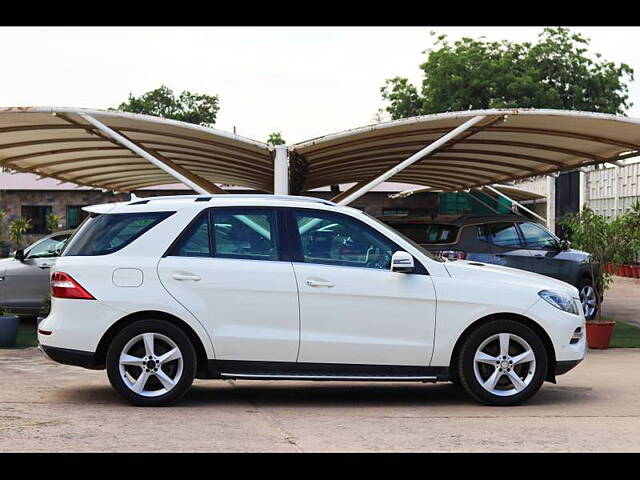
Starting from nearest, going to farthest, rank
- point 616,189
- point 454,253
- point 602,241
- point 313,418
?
point 313,418
point 602,241
point 454,253
point 616,189

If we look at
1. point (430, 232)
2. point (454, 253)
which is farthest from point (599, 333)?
point (430, 232)

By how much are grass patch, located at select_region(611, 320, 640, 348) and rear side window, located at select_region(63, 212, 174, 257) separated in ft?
24.4

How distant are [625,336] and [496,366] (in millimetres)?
7040

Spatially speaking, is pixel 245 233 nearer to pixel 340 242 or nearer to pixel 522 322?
pixel 340 242

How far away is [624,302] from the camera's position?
2202 cm

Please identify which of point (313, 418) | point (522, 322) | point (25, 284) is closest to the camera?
point (313, 418)

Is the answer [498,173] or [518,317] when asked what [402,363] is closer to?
[518,317]

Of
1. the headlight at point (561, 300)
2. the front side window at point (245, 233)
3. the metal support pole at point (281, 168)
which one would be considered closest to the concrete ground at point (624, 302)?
the metal support pole at point (281, 168)

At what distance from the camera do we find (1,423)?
324 inches

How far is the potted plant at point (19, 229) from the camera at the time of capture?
35.8 metres

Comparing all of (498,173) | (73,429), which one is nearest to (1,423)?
(73,429)

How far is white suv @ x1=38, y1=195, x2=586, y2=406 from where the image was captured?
9039 millimetres

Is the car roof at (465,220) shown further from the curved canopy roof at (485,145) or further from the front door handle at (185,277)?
the front door handle at (185,277)

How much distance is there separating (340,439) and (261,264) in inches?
75.8
